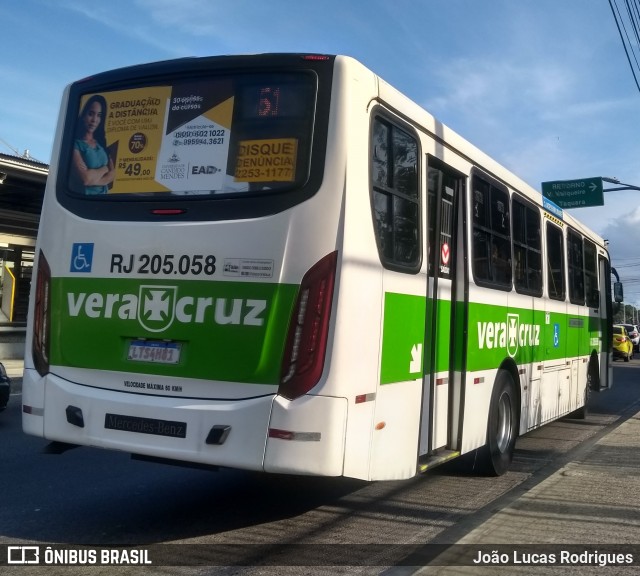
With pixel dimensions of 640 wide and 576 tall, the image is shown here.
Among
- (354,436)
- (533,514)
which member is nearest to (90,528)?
(354,436)

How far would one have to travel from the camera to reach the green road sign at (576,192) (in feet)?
90.3

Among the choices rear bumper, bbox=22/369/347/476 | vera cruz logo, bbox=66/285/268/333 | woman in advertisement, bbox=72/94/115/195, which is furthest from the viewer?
woman in advertisement, bbox=72/94/115/195

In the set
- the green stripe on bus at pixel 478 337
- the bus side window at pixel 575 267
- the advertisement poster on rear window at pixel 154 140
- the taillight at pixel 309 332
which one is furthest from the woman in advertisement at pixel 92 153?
the bus side window at pixel 575 267

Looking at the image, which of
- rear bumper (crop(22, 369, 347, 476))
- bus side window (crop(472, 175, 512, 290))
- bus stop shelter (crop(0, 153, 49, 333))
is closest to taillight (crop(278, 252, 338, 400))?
rear bumper (crop(22, 369, 347, 476))

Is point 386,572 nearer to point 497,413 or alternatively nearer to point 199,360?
point 199,360

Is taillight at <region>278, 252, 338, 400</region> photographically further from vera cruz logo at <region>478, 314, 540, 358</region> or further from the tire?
the tire

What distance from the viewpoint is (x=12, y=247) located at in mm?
20266

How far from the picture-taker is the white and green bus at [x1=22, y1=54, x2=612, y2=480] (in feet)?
16.2

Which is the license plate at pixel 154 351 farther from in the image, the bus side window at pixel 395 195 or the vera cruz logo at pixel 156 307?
the bus side window at pixel 395 195

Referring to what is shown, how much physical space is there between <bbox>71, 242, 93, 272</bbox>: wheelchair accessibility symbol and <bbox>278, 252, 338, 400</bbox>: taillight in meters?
1.68

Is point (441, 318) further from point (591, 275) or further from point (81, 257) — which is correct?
point (591, 275)

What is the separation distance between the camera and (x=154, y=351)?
17.4 feet

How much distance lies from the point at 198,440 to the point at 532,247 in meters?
5.41

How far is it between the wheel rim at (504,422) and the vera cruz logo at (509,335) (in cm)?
49
